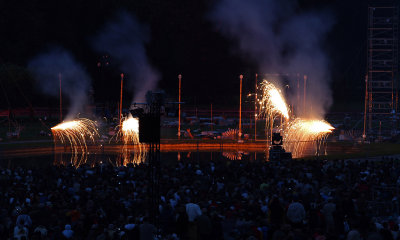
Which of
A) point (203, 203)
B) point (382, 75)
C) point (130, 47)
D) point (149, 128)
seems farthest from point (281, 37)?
point (203, 203)

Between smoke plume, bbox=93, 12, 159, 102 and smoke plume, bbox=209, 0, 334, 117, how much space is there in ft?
38.0

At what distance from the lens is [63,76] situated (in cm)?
6694

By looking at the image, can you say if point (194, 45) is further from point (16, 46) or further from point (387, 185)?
point (387, 185)

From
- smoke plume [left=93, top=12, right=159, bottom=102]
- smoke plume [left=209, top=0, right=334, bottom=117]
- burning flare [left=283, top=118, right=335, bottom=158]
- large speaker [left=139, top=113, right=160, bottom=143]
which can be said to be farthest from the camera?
smoke plume [left=209, top=0, right=334, bottom=117]

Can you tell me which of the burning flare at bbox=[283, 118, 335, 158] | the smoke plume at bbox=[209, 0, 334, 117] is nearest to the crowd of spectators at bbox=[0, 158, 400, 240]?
the burning flare at bbox=[283, 118, 335, 158]

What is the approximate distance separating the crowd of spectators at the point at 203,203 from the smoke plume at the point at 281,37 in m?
50.1

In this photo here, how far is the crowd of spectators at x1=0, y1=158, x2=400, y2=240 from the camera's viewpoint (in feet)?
42.4

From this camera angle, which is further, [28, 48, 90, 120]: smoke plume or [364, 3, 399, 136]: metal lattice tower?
[28, 48, 90, 120]: smoke plume

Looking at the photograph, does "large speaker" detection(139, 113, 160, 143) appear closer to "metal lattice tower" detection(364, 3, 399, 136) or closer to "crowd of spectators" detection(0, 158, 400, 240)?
"crowd of spectators" detection(0, 158, 400, 240)

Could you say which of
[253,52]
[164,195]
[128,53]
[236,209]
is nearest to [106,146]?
[164,195]

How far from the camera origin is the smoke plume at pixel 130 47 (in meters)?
Answer: 73.0

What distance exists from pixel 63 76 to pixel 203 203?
54.9 meters

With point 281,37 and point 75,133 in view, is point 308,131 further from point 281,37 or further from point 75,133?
point 281,37

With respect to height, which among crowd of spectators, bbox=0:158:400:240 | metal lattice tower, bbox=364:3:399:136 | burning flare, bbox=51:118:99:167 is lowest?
crowd of spectators, bbox=0:158:400:240
